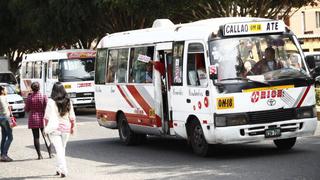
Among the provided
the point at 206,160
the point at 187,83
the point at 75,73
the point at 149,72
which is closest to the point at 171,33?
the point at 149,72

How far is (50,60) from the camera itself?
32125mm

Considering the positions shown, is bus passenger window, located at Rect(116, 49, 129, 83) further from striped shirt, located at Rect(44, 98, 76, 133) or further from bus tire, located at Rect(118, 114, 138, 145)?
striped shirt, located at Rect(44, 98, 76, 133)

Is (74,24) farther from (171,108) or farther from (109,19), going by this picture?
(171,108)

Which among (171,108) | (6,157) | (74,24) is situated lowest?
(6,157)

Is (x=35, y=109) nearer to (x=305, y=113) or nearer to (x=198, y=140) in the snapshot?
(x=198, y=140)

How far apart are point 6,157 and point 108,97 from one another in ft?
11.3

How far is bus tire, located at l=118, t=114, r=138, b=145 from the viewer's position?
58.1 feet

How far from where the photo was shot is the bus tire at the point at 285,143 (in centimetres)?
1479

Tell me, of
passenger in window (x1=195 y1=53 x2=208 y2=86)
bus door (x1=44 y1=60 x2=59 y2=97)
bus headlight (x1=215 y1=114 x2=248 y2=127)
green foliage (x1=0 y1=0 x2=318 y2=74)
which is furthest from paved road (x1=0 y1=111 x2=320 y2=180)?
green foliage (x1=0 y1=0 x2=318 y2=74)

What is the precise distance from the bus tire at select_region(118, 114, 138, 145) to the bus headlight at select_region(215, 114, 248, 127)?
4.45 metres

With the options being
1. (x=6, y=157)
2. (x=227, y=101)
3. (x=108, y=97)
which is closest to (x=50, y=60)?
(x=108, y=97)

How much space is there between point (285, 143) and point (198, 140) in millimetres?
1771

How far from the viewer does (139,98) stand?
1673cm

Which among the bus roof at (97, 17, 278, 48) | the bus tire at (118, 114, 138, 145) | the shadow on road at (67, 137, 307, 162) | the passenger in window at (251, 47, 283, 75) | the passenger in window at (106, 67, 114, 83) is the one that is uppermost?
the bus roof at (97, 17, 278, 48)
